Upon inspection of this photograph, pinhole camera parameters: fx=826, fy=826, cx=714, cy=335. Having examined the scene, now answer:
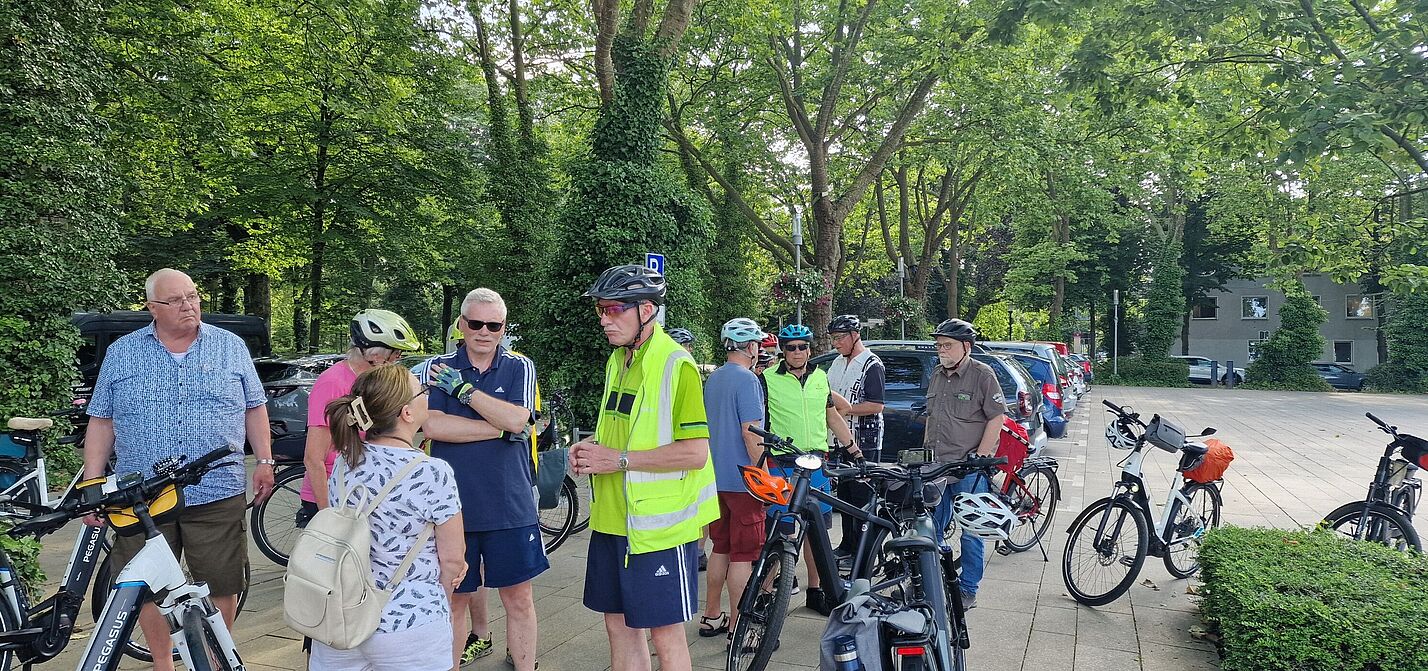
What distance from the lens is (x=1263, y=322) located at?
47.8m

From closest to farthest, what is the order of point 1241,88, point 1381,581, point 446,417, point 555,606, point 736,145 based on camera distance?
point 446,417 < point 1381,581 < point 555,606 < point 1241,88 < point 736,145

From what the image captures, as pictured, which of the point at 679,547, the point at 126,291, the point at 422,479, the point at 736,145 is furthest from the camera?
the point at 736,145

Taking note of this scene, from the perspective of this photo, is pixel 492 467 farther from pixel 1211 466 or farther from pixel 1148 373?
pixel 1148 373

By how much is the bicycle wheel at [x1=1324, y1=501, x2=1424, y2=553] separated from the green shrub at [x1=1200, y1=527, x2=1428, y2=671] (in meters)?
0.73

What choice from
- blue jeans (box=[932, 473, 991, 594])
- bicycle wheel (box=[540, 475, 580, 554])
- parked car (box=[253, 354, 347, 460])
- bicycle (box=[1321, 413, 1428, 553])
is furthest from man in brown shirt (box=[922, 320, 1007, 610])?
parked car (box=[253, 354, 347, 460])

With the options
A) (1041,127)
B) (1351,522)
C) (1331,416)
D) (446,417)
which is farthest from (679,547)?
(1331,416)

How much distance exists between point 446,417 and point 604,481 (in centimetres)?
89

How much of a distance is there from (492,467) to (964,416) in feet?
10.3

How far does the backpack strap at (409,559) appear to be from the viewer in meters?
2.55

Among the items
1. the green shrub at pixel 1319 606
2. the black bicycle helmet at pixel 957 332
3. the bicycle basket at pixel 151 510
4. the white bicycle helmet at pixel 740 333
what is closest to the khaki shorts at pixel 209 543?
the bicycle basket at pixel 151 510

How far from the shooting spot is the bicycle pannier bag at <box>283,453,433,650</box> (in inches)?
93.3

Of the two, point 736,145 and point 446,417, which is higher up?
point 736,145

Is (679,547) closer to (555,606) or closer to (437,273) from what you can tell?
(555,606)

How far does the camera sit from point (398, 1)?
17.3 meters
